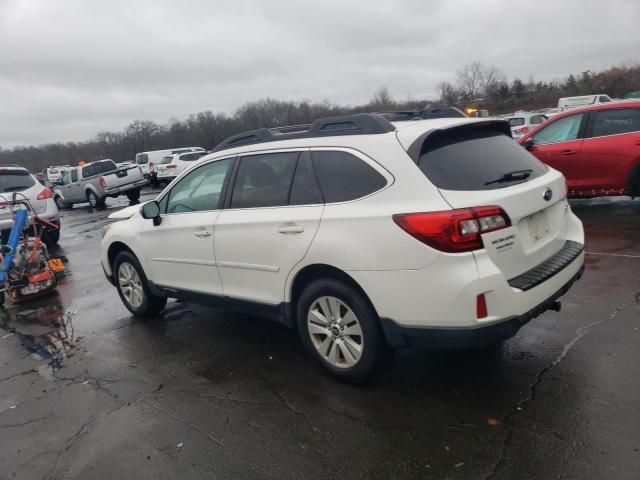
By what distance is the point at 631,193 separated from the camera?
769 centimetres

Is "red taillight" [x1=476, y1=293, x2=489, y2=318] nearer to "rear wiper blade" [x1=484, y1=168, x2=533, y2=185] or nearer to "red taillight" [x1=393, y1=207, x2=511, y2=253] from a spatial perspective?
"red taillight" [x1=393, y1=207, x2=511, y2=253]

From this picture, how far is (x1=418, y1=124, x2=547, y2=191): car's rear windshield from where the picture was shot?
3.19 metres

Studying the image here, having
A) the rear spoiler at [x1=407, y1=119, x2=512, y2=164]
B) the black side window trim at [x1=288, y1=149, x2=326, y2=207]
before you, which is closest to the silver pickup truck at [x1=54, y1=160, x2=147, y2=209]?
the black side window trim at [x1=288, y1=149, x2=326, y2=207]

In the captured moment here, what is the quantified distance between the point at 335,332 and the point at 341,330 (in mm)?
58

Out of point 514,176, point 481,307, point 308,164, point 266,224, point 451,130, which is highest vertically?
point 451,130

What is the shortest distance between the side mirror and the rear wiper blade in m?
3.21

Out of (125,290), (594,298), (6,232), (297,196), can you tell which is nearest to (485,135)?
(297,196)

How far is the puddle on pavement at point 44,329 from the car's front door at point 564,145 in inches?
300

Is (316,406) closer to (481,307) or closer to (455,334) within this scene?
(455,334)

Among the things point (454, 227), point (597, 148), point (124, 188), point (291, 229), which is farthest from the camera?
point (124, 188)

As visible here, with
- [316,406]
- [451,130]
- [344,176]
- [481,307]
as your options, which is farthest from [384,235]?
[316,406]

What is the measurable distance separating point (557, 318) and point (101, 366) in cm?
407

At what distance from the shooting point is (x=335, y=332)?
11.7 ft

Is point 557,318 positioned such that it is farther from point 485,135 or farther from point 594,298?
point 485,135
